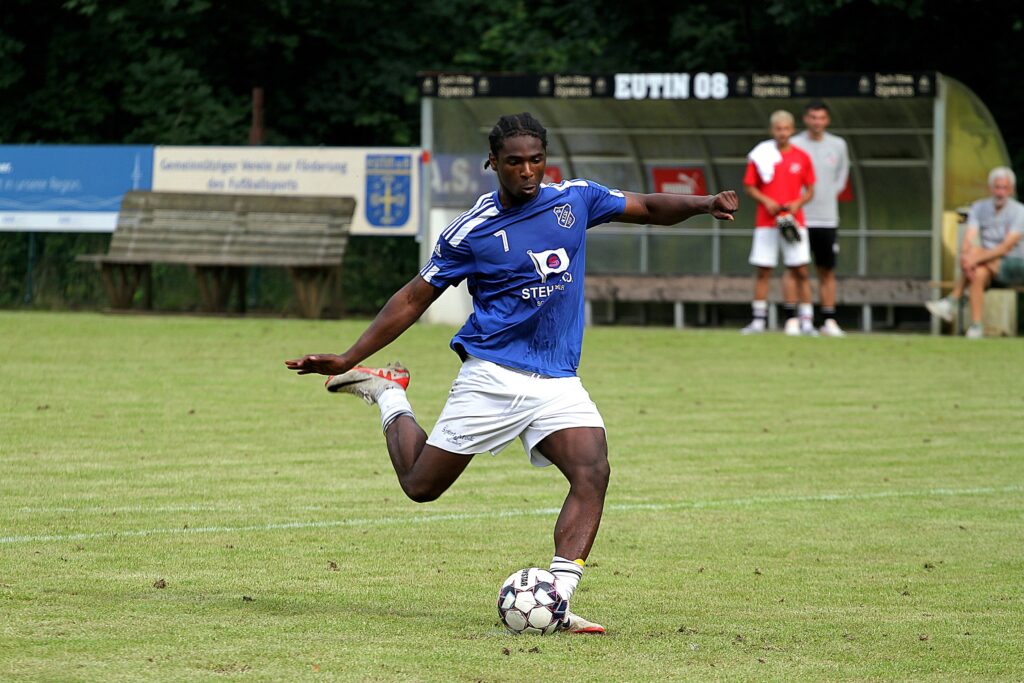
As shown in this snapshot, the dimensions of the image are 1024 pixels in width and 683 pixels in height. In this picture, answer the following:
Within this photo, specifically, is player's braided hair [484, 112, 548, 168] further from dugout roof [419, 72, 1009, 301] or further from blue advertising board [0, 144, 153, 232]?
blue advertising board [0, 144, 153, 232]

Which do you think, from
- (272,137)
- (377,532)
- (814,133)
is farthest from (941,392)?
(272,137)

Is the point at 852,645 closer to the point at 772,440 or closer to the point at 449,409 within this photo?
the point at 449,409

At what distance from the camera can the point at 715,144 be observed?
24891 mm

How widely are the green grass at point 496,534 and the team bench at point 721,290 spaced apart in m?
5.53

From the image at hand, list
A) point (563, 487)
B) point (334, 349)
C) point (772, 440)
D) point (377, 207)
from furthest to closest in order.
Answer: point (377, 207) < point (334, 349) < point (772, 440) < point (563, 487)

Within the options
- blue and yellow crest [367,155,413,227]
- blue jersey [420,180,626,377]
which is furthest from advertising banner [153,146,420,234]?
blue jersey [420,180,626,377]

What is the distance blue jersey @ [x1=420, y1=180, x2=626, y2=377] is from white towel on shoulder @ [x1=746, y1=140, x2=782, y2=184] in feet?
44.6

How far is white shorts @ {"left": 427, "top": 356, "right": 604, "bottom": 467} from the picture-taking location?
6.99 meters

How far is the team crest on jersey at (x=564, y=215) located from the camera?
7023 millimetres

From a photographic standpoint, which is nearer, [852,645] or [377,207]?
[852,645]

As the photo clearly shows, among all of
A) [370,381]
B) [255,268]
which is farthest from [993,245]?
[370,381]

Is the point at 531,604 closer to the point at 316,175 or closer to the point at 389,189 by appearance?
the point at 389,189

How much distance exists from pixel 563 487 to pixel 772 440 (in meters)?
2.66

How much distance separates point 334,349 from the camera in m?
19.0
